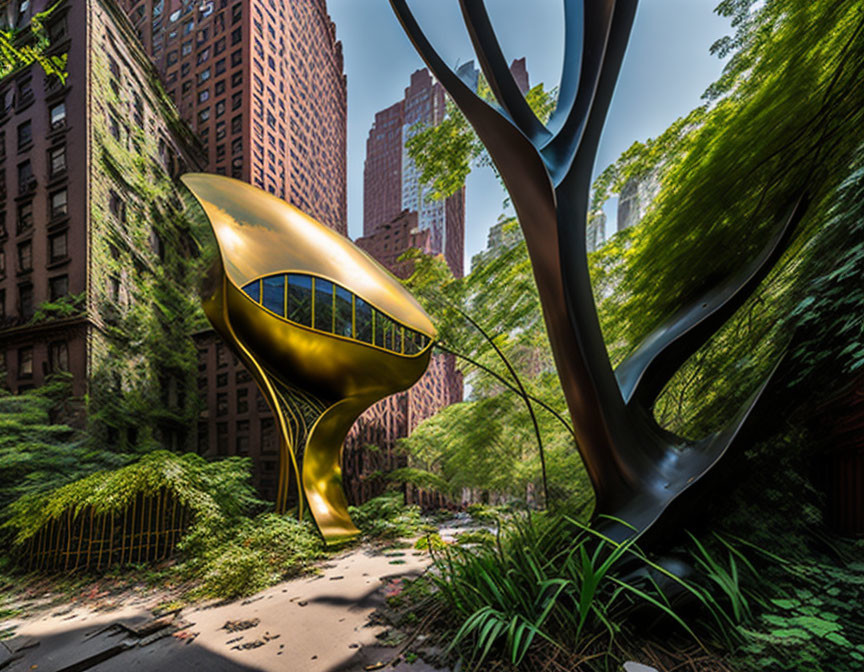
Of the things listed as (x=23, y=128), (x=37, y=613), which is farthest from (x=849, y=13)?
(x=23, y=128)

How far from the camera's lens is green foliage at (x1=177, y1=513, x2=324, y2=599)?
3781mm

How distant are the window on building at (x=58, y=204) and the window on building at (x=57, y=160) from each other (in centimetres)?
43

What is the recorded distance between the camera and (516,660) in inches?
77.0

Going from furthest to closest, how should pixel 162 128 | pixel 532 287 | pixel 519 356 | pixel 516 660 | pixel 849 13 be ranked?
pixel 162 128 < pixel 519 356 < pixel 532 287 < pixel 849 13 < pixel 516 660

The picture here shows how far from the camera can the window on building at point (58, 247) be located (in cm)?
743

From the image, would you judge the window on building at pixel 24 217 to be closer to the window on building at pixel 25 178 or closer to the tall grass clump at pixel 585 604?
the window on building at pixel 25 178

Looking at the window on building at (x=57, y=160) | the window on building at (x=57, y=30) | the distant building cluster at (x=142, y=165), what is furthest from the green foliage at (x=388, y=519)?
the window on building at (x=57, y=30)

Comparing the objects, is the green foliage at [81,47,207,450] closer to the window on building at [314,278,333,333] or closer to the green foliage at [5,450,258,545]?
the green foliage at [5,450,258,545]

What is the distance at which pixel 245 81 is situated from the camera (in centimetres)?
1049

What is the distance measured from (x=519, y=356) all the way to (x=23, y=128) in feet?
41.1

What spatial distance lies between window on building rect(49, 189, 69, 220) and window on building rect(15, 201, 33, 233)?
0.58m

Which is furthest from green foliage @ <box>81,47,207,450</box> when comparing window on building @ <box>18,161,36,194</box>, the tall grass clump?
the tall grass clump

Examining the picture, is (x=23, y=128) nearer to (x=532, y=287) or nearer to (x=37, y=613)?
(x=37, y=613)

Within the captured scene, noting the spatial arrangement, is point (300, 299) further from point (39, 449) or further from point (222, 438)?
point (222, 438)
